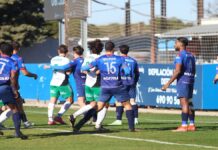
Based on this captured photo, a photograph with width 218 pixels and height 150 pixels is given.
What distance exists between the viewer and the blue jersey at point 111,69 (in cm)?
1537

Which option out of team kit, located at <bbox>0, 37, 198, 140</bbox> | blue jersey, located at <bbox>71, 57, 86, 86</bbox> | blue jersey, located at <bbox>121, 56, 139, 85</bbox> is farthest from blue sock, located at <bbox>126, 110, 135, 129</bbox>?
blue jersey, located at <bbox>71, 57, 86, 86</bbox>

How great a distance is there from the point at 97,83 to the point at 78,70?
0.99 metres

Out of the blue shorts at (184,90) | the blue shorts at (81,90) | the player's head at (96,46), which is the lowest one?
the blue shorts at (81,90)

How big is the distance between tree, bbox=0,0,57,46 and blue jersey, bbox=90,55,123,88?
35.4 metres

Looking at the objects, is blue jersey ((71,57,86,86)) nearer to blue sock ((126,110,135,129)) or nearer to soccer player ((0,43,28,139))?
blue sock ((126,110,135,129))

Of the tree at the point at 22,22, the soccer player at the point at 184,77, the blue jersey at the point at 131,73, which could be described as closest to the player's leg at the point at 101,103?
the blue jersey at the point at 131,73

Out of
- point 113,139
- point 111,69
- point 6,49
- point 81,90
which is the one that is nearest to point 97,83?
point 81,90

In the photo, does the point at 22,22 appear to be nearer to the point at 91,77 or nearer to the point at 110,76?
the point at 91,77

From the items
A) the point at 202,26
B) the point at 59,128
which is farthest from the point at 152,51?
the point at 59,128

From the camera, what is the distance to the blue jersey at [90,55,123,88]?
1537 cm

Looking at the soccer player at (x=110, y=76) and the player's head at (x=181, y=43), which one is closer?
the soccer player at (x=110, y=76)

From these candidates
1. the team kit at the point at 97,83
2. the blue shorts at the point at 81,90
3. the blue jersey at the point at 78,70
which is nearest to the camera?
the team kit at the point at 97,83

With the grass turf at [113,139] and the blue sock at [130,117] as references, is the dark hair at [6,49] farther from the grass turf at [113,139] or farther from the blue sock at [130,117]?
the blue sock at [130,117]

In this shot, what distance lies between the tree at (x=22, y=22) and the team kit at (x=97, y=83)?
105ft
